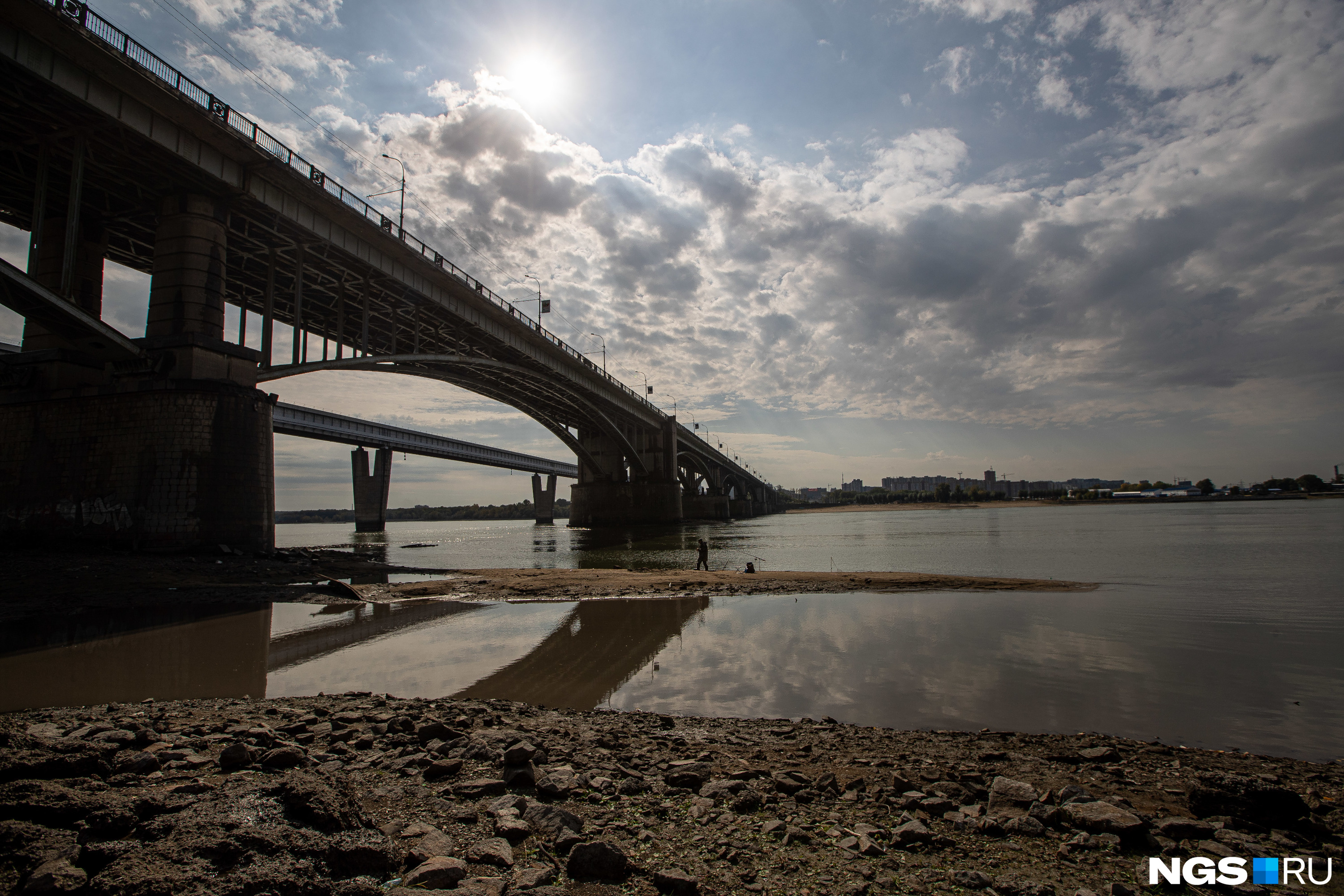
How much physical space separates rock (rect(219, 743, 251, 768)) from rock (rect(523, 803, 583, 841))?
2.35m

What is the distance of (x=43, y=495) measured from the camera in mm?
22234

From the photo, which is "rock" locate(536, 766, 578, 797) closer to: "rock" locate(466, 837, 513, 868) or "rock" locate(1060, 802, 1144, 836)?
"rock" locate(466, 837, 513, 868)

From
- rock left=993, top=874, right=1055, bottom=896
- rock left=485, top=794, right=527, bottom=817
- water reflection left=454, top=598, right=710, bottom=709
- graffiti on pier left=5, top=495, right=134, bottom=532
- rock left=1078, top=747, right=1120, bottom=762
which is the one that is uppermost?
graffiti on pier left=5, top=495, right=134, bottom=532

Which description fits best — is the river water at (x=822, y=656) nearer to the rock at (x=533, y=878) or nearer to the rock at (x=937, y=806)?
the rock at (x=937, y=806)

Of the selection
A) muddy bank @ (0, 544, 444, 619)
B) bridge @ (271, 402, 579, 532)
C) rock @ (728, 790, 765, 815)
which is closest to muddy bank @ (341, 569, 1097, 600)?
muddy bank @ (0, 544, 444, 619)

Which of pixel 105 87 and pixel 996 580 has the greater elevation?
pixel 105 87

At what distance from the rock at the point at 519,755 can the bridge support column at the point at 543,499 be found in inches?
4602

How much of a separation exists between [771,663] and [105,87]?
2738 cm

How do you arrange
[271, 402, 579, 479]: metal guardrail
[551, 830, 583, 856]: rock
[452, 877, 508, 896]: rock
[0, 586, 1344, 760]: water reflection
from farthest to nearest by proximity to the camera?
[271, 402, 579, 479]: metal guardrail → [0, 586, 1344, 760]: water reflection → [551, 830, 583, 856]: rock → [452, 877, 508, 896]: rock

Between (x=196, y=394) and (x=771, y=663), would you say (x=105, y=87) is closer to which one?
(x=196, y=394)

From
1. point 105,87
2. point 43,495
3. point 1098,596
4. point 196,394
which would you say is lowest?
point 1098,596

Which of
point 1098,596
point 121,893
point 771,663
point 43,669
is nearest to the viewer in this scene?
point 121,893

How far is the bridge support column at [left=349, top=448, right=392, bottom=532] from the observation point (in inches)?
3415

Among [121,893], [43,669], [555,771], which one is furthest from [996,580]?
[43,669]
